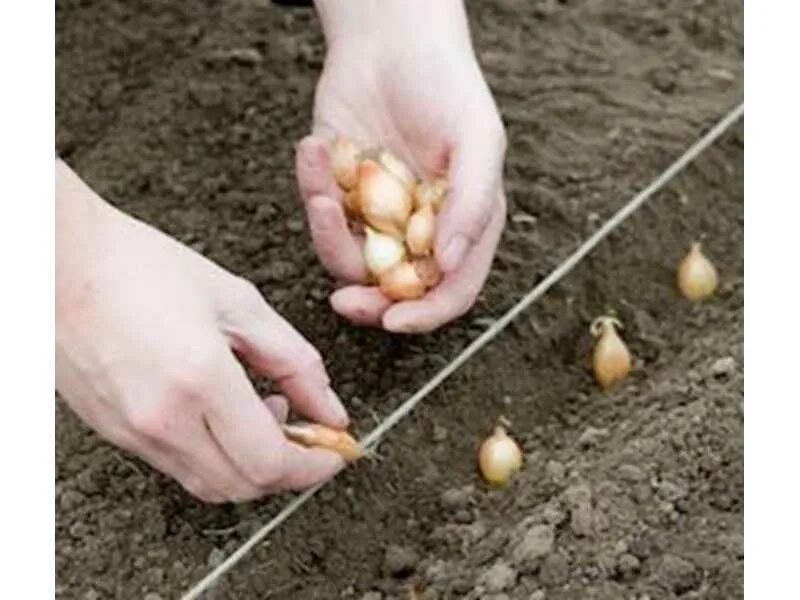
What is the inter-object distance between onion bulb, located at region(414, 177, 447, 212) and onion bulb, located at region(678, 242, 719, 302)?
1.05 feet

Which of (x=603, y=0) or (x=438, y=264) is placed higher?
(x=438, y=264)

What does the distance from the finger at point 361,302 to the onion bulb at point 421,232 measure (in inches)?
2.2

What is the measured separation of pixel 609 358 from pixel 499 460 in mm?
176

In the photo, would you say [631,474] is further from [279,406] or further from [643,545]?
[279,406]

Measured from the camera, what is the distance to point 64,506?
6.16 feet

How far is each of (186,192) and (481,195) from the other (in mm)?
508

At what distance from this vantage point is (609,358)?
2.00 metres

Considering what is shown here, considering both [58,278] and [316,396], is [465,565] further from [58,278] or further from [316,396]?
[58,278]

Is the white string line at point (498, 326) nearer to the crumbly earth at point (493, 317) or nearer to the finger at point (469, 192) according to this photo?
the crumbly earth at point (493, 317)

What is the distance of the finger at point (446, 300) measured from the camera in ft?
6.04

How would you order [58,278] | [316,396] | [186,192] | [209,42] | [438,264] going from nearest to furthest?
[58,278]
[316,396]
[438,264]
[186,192]
[209,42]

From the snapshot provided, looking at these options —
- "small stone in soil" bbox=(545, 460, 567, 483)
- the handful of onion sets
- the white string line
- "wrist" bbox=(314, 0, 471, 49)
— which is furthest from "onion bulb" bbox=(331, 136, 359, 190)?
"small stone in soil" bbox=(545, 460, 567, 483)

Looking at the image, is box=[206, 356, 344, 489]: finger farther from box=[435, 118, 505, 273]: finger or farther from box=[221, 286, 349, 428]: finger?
box=[435, 118, 505, 273]: finger

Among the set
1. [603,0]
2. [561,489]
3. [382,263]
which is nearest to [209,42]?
[603,0]
